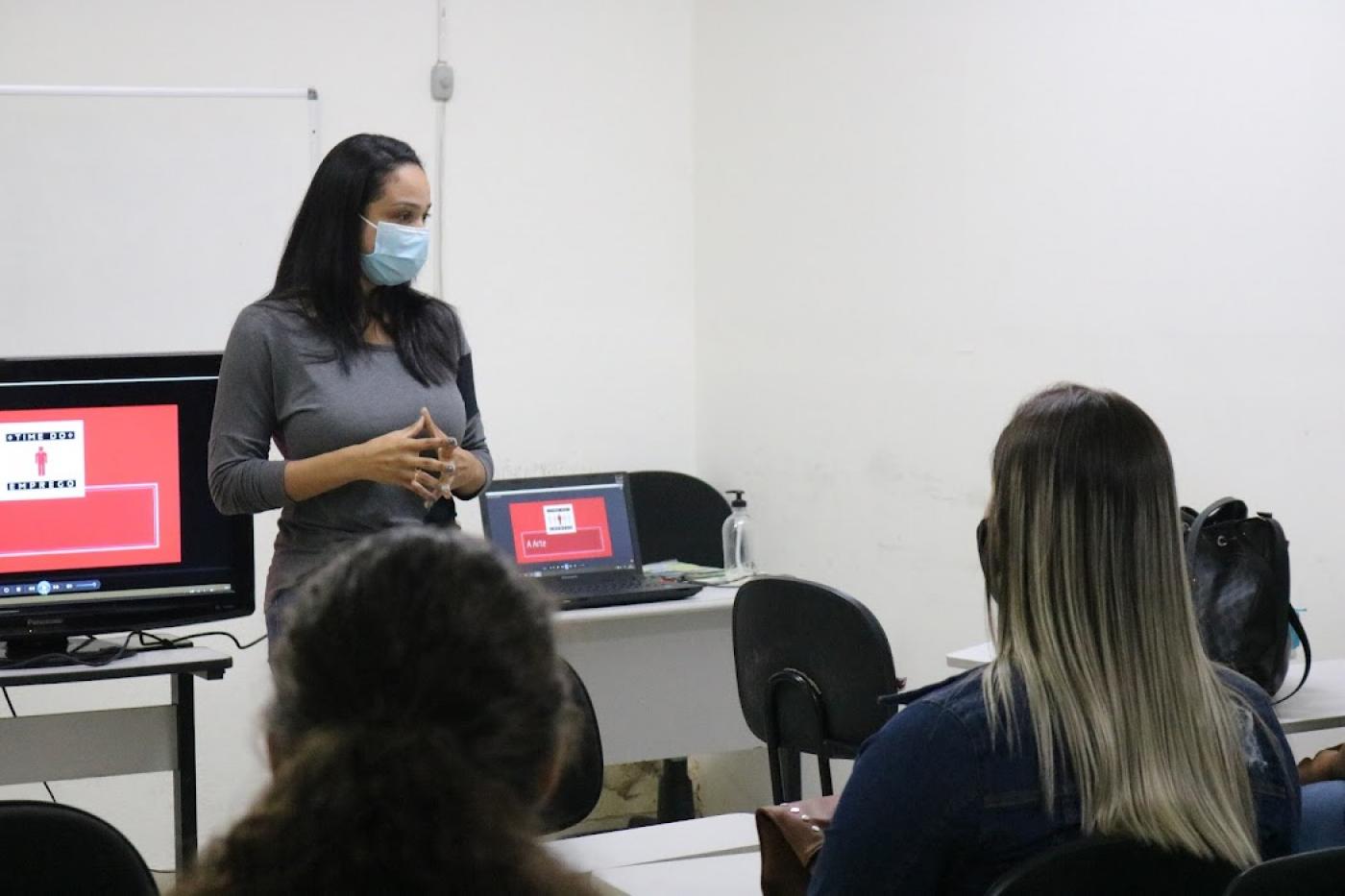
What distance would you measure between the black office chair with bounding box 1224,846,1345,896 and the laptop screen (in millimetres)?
2558

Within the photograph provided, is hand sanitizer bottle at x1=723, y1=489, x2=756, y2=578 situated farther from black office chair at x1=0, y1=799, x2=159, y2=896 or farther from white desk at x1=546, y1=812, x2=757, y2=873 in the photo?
black office chair at x1=0, y1=799, x2=159, y2=896

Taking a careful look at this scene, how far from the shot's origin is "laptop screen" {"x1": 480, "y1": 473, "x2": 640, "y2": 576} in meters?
3.64

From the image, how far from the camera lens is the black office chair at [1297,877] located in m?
1.15

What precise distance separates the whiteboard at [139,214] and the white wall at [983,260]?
1392 mm

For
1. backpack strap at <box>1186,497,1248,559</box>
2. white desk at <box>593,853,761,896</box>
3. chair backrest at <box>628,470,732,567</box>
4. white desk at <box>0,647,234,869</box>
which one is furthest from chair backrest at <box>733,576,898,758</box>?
chair backrest at <box>628,470,732,567</box>

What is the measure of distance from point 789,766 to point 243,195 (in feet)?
7.35

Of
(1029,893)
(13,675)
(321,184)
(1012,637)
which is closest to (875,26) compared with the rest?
(321,184)

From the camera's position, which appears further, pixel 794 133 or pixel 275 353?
pixel 794 133

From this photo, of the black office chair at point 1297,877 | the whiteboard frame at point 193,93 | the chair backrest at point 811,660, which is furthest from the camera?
the whiteboard frame at point 193,93

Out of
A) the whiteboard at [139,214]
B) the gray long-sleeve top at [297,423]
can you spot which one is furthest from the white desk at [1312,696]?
the whiteboard at [139,214]

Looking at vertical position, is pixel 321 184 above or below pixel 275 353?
above

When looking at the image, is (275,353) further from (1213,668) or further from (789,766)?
(1213,668)

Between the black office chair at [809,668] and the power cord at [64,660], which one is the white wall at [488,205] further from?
the black office chair at [809,668]

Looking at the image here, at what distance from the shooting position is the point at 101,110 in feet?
13.1
